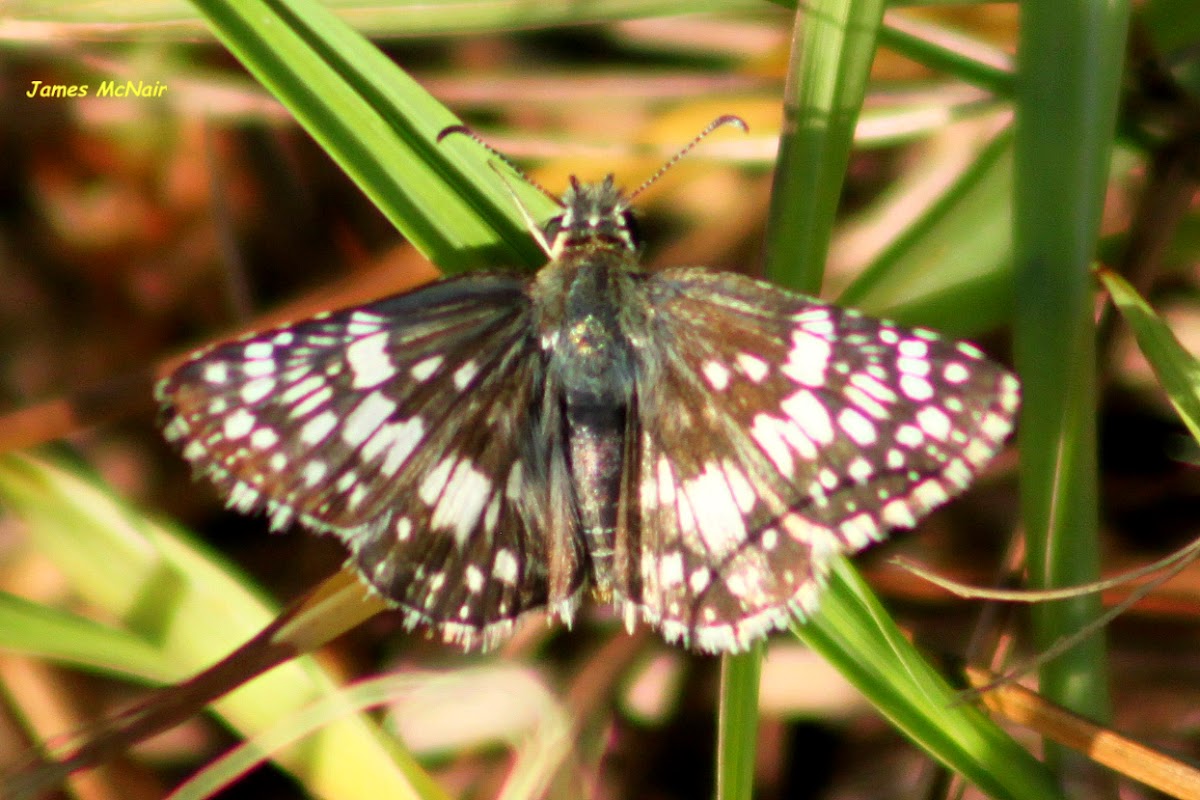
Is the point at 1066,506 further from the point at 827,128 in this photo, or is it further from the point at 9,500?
the point at 9,500

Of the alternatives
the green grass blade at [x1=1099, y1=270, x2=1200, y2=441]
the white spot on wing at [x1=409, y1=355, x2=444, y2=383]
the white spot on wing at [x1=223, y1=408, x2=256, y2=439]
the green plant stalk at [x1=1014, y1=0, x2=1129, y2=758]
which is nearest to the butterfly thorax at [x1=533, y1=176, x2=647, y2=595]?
the white spot on wing at [x1=409, y1=355, x2=444, y2=383]

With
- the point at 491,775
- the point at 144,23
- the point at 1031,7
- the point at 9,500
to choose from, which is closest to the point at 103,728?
the point at 9,500

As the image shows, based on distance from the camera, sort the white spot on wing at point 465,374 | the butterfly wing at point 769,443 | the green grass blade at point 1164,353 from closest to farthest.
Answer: the butterfly wing at point 769,443 < the green grass blade at point 1164,353 < the white spot on wing at point 465,374

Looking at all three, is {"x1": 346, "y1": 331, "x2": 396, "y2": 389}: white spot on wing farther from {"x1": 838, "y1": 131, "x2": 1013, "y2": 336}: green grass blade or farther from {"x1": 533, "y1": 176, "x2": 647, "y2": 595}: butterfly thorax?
{"x1": 838, "y1": 131, "x2": 1013, "y2": 336}: green grass blade

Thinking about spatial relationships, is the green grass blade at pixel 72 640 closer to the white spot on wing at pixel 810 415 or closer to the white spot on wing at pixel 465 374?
the white spot on wing at pixel 465 374

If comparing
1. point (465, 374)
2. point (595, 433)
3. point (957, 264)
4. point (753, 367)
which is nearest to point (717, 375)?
point (753, 367)

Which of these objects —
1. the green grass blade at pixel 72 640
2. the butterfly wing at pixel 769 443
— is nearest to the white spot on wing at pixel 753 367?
the butterfly wing at pixel 769 443
